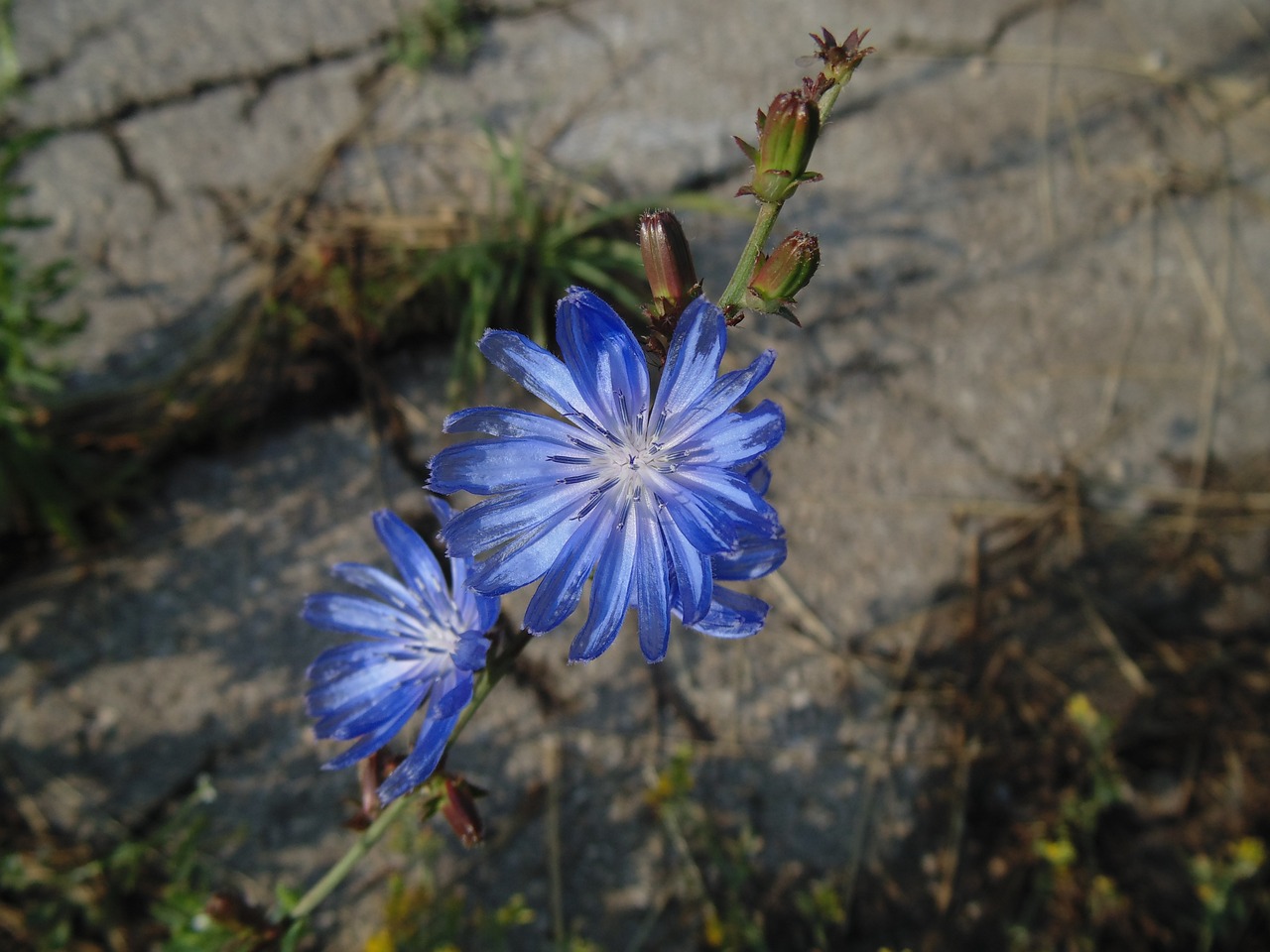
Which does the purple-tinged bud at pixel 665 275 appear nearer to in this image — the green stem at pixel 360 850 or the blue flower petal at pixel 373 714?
the blue flower petal at pixel 373 714

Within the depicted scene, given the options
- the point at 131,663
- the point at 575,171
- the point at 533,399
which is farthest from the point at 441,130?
the point at 131,663

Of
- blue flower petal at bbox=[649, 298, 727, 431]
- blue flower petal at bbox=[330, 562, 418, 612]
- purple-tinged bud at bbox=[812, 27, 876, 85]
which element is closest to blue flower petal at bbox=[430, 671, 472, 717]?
blue flower petal at bbox=[330, 562, 418, 612]

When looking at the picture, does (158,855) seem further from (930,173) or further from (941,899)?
(930,173)

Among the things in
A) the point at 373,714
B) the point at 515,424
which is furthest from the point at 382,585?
the point at 515,424

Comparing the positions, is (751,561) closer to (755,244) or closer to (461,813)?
(755,244)

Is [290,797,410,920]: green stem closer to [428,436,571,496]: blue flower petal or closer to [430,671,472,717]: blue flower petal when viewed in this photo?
[430,671,472,717]: blue flower petal
